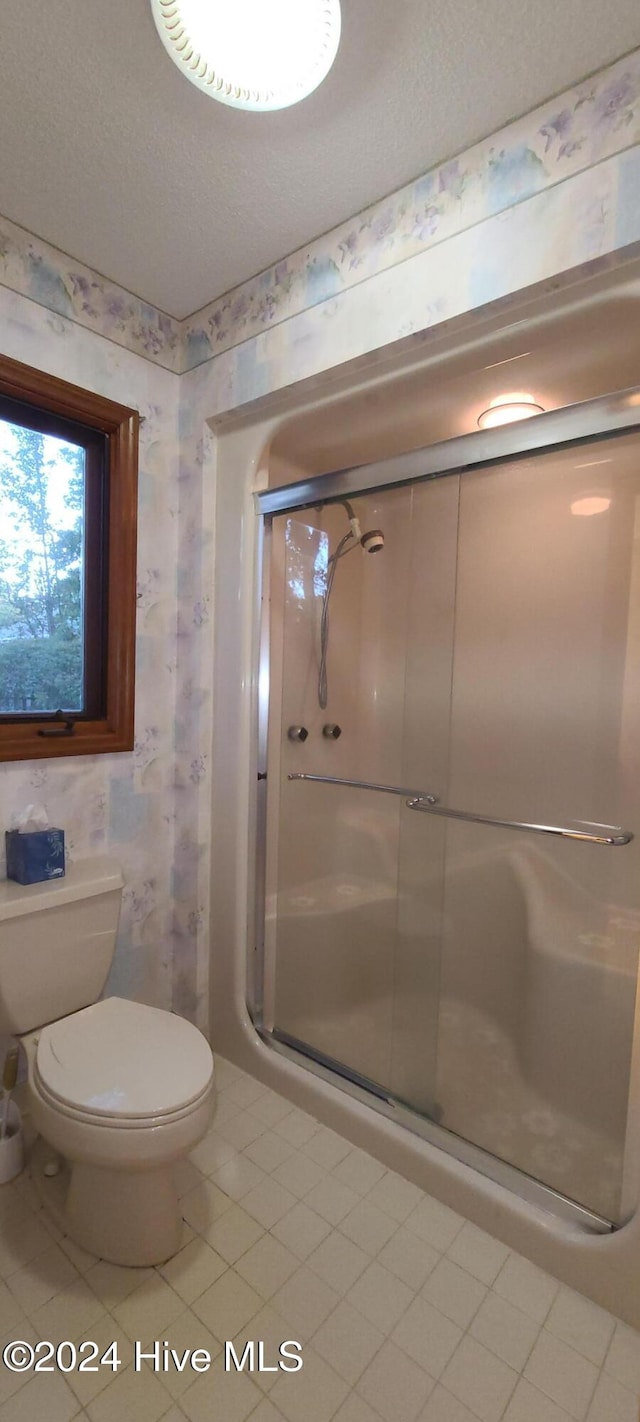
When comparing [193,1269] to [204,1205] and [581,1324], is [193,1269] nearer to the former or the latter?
[204,1205]

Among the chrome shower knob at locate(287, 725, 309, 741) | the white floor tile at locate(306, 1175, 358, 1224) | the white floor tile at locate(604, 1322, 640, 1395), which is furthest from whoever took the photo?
the chrome shower knob at locate(287, 725, 309, 741)

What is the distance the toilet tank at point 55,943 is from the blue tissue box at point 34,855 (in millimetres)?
23

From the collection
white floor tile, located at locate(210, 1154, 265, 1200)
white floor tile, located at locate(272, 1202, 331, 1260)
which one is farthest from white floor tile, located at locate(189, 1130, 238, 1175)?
white floor tile, located at locate(272, 1202, 331, 1260)

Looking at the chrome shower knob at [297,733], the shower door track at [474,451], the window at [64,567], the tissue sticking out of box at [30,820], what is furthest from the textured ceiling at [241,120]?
the tissue sticking out of box at [30,820]

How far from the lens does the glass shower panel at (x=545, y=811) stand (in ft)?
4.82

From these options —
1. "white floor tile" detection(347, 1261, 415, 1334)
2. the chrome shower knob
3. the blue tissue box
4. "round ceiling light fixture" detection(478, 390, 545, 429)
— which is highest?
"round ceiling light fixture" detection(478, 390, 545, 429)

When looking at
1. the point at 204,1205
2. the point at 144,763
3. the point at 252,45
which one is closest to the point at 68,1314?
the point at 204,1205

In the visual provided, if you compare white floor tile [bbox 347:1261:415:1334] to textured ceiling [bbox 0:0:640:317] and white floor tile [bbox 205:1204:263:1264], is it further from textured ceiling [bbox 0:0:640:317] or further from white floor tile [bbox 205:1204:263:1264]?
textured ceiling [bbox 0:0:640:317]

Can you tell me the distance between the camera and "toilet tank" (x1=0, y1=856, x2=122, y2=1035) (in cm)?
137

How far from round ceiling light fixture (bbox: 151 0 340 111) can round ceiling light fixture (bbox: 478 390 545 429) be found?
91 cm

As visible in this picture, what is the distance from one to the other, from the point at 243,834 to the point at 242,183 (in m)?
1.65

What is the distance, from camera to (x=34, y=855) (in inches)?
58.7

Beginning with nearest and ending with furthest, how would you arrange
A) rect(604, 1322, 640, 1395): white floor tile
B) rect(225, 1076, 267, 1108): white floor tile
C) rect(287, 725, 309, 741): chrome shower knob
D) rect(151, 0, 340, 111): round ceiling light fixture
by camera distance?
rect(151, 0, 340, 111): round ceiling light fixture, rect(604, 1322, 640, 1395): white floor tile, rect(225, 1076, 267, 1108): white floor tile, rect(287, 725, 309, 741): chrome shower knob

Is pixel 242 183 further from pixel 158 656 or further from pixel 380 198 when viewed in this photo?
pixel 158 656
